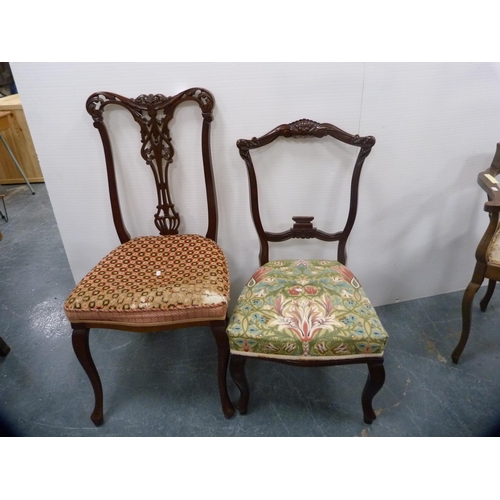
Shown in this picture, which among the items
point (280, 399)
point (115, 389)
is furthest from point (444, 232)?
point (115, 389)

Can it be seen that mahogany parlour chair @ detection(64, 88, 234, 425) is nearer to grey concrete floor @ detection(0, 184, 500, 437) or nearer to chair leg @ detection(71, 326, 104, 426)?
chair leg @ detection(71, 326, 104, 426)

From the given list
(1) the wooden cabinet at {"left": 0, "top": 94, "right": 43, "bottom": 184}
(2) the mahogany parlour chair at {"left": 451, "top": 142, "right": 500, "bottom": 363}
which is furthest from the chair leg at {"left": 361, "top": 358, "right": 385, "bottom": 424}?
(1) the wooden cabinet at {"left": 0, "top": 94, "right": 43, "bottom": 184}

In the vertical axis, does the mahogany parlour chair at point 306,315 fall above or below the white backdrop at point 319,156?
below

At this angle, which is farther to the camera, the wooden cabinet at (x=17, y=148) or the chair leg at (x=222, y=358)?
the wooden cabinet at (x=17, y=148)

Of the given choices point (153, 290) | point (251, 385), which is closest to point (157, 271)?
point (153, 290)

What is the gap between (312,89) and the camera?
1295 mm

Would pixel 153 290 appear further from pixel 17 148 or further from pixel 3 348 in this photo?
pixel 17 148

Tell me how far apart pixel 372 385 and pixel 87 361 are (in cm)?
99

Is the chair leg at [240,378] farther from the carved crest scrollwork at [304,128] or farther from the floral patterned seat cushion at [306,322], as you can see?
the carved crest scrollwork at [304,128]

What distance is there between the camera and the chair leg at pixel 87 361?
3.82 ft

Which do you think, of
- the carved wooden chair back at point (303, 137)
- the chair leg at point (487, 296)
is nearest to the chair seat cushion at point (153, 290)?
the carved wooden chair back at point (303, 137)

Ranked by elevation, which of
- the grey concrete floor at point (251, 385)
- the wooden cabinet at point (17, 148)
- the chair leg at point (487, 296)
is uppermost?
the wooden cabinet at point (17, 148)

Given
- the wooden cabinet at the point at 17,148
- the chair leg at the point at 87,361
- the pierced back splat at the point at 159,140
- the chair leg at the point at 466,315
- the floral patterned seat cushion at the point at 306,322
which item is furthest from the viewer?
the wooden cabinet at the point at 17,148

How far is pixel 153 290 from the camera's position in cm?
114
